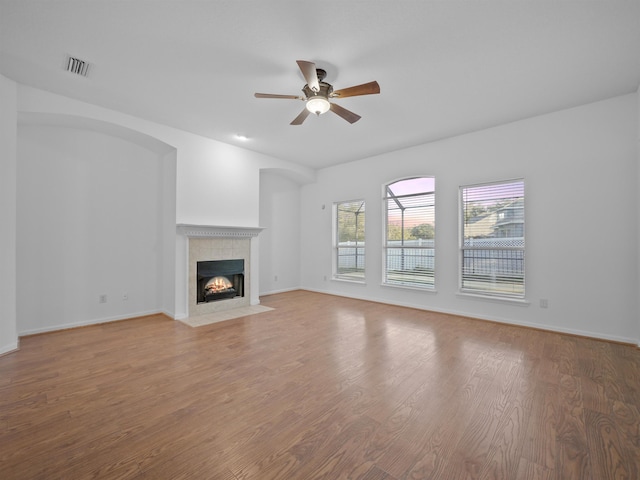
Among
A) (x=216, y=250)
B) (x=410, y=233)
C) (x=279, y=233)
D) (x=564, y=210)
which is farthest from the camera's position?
(x=279, y=233)

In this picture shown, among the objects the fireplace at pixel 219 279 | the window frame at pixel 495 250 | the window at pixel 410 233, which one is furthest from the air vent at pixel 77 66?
the window frame at pixel 495 250

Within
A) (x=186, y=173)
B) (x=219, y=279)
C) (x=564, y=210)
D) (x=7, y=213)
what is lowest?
(x=219, y=279)

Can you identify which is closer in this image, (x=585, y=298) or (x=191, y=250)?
(x=585, y=298)

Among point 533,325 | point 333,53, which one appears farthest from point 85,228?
point 533,325

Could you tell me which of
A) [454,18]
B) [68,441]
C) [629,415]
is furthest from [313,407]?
[454,18]

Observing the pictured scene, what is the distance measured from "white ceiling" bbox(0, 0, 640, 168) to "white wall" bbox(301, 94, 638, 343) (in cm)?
39

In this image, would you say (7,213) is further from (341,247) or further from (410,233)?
(410,233)

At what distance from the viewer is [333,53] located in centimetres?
266

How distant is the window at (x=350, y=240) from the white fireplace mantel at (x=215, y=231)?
2138mm

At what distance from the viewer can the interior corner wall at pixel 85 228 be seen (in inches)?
147

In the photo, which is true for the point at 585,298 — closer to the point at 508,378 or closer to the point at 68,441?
the point at 508,378

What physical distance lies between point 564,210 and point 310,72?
3.80 meters

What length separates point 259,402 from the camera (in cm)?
216

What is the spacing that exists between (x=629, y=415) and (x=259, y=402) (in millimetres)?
2655
